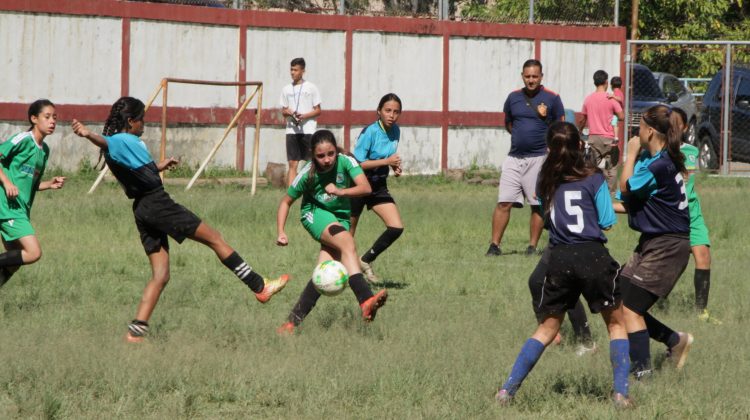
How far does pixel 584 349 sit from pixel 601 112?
10.3 metres

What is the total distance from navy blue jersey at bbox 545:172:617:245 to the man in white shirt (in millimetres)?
11290

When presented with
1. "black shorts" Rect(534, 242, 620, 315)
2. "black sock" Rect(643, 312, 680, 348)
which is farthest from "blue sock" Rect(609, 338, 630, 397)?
"black sock" Rect(643, 312, 680, 348)

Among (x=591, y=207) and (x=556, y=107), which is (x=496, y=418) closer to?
(x=591, y=207)

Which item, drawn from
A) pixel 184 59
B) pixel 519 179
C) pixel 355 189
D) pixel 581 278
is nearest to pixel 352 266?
pixel 355 189

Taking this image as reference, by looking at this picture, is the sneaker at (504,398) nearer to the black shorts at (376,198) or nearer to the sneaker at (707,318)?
the sneaker at (707,318)

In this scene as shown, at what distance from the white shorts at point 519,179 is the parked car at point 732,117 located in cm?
1050

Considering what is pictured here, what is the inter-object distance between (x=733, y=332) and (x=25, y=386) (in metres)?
4.64

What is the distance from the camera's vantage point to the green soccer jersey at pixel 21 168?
29.2 ft

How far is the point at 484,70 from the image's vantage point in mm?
21906

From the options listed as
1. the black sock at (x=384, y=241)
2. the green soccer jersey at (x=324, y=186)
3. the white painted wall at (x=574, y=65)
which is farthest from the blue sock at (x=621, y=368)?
the white painted wall at (x=574, y=65)

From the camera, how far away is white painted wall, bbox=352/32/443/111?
20.9 meters

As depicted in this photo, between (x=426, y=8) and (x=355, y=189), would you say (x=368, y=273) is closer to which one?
(x=355, y=189)

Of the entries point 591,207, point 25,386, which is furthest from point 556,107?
point 25,386

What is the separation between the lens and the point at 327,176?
337 inches
